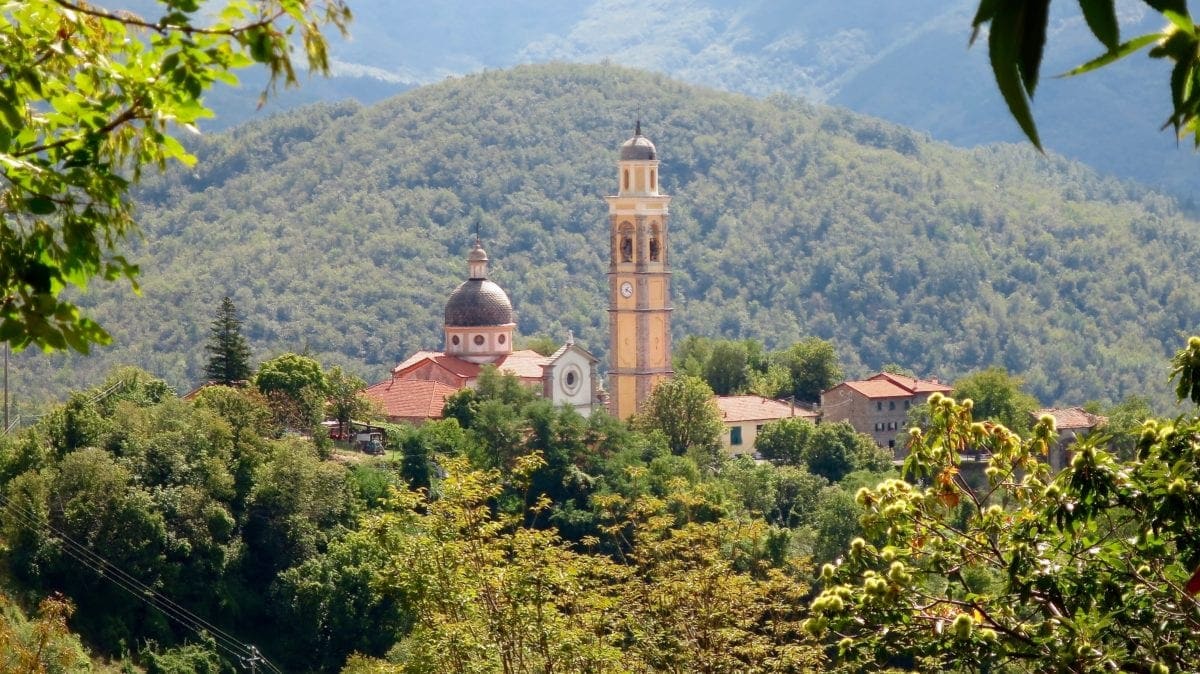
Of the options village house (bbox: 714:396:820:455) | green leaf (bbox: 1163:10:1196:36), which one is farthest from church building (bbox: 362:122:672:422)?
green leaf (bbox: 1163:10:1196:36)

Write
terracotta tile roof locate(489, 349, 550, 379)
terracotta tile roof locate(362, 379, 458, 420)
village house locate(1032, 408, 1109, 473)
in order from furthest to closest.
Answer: village house locate(1032, 408, 1109, 473), terracotta tile roof locate(489, 349, 550, 379), terracotta tile roof locate(362, 379, 458, 420)

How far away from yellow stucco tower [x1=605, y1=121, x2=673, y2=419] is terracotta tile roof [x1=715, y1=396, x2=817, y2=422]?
2783mm

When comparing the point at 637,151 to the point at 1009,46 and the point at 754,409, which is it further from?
the point at 1009,46

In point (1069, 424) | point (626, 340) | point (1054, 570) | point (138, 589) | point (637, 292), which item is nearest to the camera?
point (1054, 570)

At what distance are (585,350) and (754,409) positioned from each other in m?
5.22

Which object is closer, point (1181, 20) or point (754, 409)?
point (1181, 20)

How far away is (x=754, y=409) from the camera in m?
62.1

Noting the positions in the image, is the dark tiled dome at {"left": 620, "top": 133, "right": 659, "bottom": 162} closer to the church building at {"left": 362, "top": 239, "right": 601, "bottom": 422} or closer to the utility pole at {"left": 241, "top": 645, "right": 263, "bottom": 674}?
the church building at {"left": 362, "top": 239, "right": 601, "bottom": 422}

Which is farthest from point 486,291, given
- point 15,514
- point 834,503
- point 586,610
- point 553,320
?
point 553,320

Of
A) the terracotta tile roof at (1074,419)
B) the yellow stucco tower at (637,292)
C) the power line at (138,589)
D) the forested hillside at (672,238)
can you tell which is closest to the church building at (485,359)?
the yellow stucco tower at (637,292)

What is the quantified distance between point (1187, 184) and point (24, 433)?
165385 millimetres

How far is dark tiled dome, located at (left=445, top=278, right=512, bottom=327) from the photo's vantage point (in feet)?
198

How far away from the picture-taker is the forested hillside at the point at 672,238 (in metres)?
118

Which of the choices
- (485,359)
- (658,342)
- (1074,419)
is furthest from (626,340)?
(1074,419)
